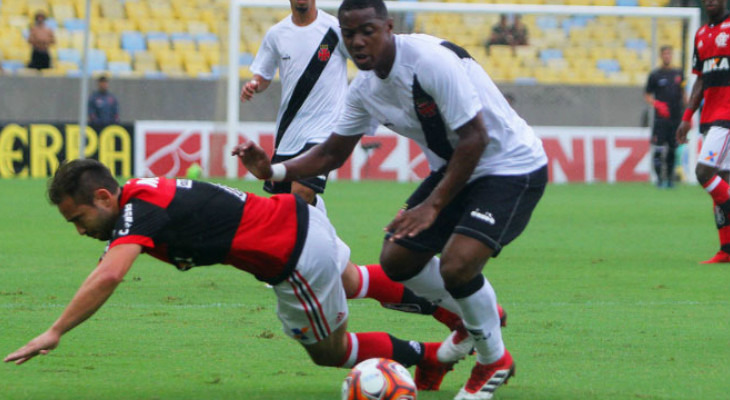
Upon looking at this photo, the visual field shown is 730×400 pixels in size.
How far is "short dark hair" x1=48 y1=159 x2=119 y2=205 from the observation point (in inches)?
173

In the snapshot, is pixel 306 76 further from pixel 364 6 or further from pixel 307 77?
pixel 364 6

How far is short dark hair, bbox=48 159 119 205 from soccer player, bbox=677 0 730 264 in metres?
6.33

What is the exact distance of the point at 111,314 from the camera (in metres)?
6.98

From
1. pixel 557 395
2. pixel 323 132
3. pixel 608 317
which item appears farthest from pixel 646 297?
pixel 557 395

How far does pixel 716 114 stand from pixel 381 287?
5.23 m

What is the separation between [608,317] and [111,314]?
2905mm

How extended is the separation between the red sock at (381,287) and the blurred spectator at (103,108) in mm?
16738

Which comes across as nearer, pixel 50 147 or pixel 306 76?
pixel 306 76

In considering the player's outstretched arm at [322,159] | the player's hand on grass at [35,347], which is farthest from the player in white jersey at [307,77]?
the player's hand on grass at [35,347]

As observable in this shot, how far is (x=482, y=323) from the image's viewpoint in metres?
4.89

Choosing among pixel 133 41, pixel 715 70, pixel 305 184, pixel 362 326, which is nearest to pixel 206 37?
pixel 133 41

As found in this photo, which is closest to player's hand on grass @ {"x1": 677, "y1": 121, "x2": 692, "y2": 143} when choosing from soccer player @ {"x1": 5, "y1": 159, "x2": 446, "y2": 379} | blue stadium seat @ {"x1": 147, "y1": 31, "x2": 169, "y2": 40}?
soccer player @ {"x1": 5, "y1": 159, "x2": 446, "y2": 379}

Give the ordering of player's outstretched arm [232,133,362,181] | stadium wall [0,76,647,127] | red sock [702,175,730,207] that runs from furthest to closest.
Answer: stadium wall [0,76,647,127] < red sock [702,175,730,207] < player's outstretched arm [232,133,362,181]

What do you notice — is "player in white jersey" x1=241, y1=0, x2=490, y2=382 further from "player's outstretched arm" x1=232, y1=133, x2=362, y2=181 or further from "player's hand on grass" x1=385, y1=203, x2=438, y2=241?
"player's hand on grass" x1=385, y1=203, x2=438, y2=241
